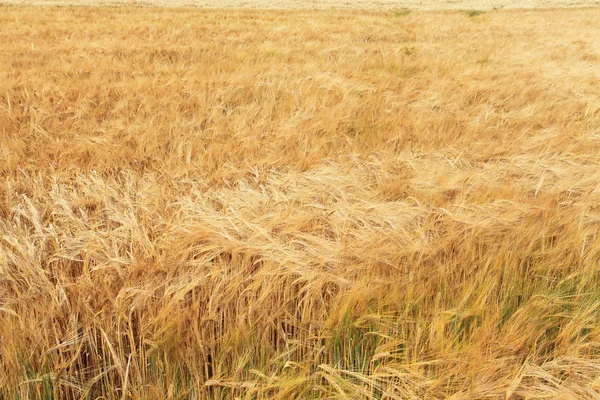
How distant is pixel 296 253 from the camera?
1.45 metres

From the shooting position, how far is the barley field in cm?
112

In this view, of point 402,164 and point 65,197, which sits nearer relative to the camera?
point 65,197

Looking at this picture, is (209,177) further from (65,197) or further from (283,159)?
(65,197)

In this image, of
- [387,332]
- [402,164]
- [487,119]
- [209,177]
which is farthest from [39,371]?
[487,119]

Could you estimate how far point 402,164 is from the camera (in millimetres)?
2441

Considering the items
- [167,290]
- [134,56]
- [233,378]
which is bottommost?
[233,378]

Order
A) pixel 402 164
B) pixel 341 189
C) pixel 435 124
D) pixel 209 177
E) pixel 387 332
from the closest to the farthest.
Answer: pixel 387 332 < pixel 341 189 < pixel 209 177 < pixel 402 164 < pixel 435 124

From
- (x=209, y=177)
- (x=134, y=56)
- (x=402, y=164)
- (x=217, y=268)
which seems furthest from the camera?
(x=134, y=56)

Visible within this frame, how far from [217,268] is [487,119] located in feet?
9.38

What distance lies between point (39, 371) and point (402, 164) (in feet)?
6.54

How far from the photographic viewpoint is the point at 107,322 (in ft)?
4.00

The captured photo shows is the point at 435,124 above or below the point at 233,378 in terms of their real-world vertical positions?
above

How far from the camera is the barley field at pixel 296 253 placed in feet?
3.67

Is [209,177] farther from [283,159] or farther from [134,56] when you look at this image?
[134,56]
